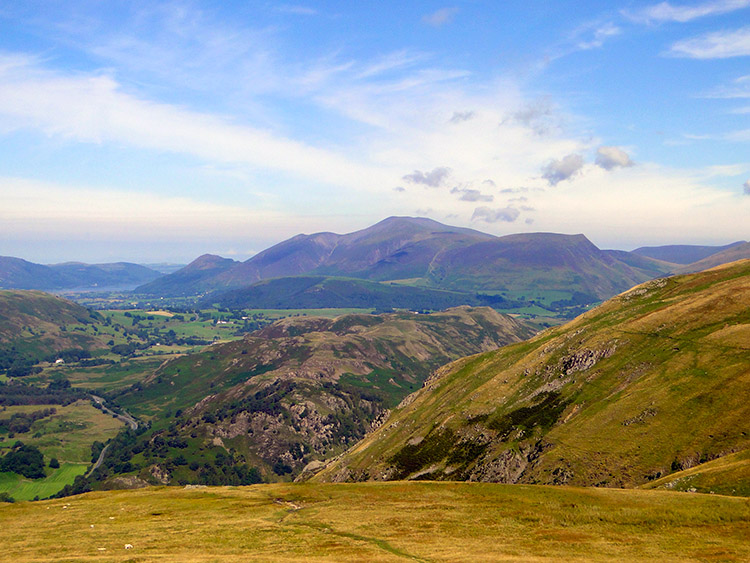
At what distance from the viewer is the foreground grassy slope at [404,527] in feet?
183

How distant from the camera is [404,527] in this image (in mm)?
68000

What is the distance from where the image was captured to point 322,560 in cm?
5419

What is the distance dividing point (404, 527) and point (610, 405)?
85.5 m

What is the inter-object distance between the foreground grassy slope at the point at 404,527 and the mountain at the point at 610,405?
128 feet

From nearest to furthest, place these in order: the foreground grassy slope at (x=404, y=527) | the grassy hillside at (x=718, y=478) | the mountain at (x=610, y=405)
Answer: the foreground grassy slope at (x=404, y=527) → the grassy hillside at (x=718, y=478) → the mountain at (x=610, y=405)

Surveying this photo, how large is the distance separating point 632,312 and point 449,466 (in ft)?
304

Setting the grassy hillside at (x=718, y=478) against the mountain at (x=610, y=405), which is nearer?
the grassy hillside at (x=718, y=478)

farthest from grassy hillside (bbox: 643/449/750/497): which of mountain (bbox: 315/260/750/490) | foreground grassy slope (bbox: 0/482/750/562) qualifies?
mountain (bbox: 315/260/750/490)

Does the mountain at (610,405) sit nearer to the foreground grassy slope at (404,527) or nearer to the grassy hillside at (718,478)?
the grassy hillside at (718,478)

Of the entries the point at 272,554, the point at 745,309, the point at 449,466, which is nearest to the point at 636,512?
the point at 272,554

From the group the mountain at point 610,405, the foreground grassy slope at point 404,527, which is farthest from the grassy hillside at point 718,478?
the mountain at point 610,405

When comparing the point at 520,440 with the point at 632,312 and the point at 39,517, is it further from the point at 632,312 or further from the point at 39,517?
the point at 39,517

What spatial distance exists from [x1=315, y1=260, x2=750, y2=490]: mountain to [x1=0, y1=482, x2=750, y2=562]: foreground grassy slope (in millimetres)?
39164

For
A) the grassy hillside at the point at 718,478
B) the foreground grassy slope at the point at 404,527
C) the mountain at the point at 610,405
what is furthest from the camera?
the mountain at the point at 610,405
